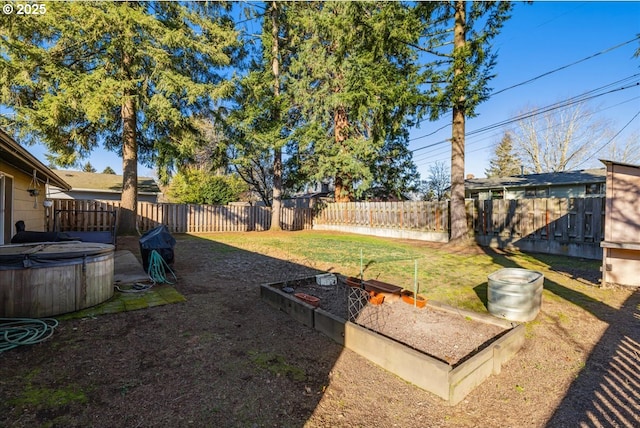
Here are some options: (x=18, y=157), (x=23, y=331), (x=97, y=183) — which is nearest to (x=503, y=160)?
(x=18, y=157)

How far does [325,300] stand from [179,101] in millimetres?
10335

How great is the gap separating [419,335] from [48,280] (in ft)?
14.6

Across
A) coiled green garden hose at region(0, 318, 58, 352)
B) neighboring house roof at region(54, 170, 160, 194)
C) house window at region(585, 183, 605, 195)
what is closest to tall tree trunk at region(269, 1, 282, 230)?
neighboring house roof at region(54, 170, 160, 194)

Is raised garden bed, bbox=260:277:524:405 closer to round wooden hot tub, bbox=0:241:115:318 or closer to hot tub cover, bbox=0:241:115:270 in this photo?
round wooden hot tub, bbox=0:241:115:318

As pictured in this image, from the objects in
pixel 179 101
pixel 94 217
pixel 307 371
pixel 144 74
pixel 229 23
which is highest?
pixel 229 23

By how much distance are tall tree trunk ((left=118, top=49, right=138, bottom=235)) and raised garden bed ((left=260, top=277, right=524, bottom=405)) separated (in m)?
9.44

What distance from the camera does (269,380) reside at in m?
2.50

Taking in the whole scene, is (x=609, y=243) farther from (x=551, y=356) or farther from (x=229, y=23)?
(x=229, y=23)

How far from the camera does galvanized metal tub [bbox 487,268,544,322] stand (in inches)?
143

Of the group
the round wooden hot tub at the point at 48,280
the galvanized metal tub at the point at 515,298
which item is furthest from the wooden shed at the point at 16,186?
the galvanized metal tub at the point at 515,298

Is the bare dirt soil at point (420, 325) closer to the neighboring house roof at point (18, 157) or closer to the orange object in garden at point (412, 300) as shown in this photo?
the orange object in garden at point (412, 300)

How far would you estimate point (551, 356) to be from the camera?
2.95 m

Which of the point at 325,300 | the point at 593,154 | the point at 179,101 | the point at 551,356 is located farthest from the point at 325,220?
the point at 593,154

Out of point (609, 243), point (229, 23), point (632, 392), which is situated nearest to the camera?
point (632, 392)
